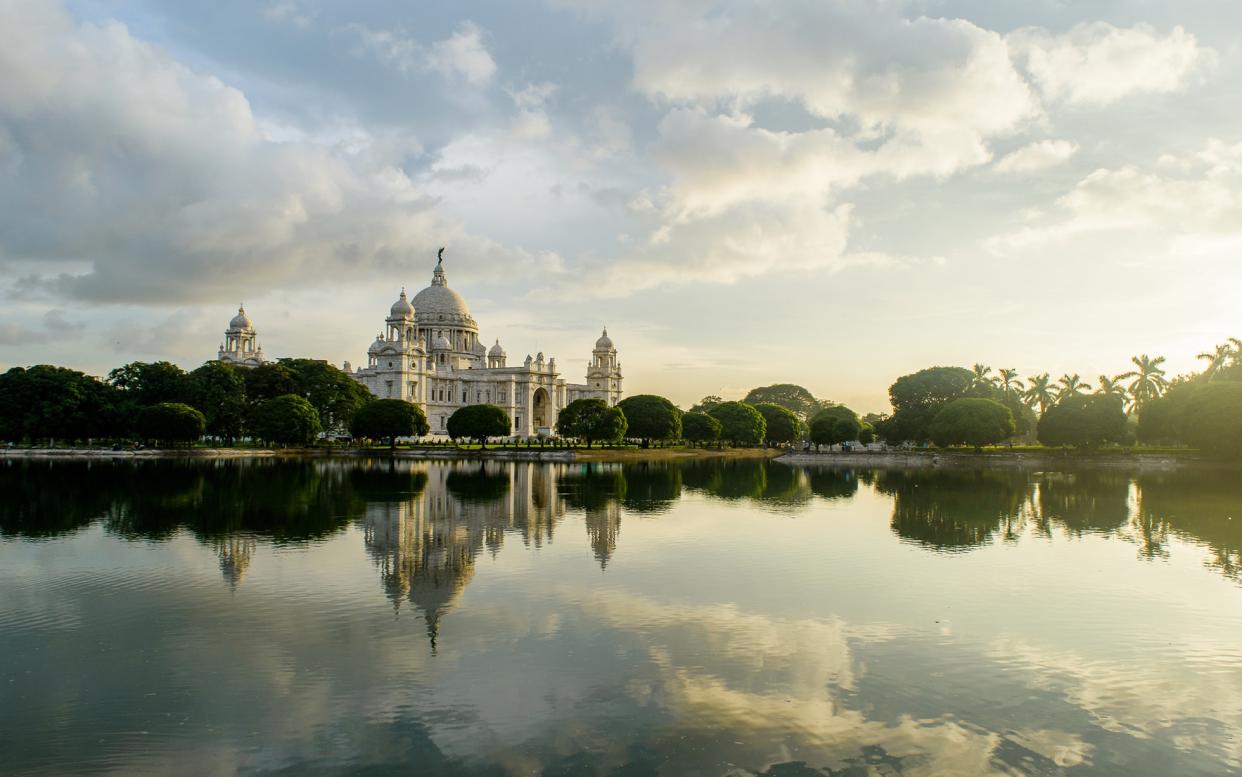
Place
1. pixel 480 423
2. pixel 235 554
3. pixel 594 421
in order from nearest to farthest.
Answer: pixel 235 554, pixel 594 421, pixel 480 423

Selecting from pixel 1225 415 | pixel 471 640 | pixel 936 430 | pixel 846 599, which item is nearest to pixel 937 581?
pixel 846 599

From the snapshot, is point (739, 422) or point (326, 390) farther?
point (739, 422)

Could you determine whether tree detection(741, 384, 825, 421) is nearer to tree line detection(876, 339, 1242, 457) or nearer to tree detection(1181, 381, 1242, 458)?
tree line detection(876, 339, 1242, 457)

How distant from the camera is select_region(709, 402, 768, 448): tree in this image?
93188 mm

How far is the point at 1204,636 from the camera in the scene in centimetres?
1441

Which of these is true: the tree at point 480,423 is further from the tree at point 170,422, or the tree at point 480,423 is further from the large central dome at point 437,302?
the large central dome at point 437,302

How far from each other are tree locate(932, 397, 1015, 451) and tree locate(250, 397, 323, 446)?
49.1m

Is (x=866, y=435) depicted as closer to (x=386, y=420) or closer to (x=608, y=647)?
(x=386, y=420)

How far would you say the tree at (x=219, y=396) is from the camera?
2817 inches

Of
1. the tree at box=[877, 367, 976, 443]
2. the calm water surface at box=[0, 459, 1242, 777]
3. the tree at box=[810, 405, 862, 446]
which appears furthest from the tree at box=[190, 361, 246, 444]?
the tree at box=[877, 367, 976, 443]

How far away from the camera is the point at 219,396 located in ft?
236

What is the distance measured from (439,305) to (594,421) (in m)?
50.7

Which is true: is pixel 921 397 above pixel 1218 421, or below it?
above

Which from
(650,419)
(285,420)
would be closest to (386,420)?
(285,420)
